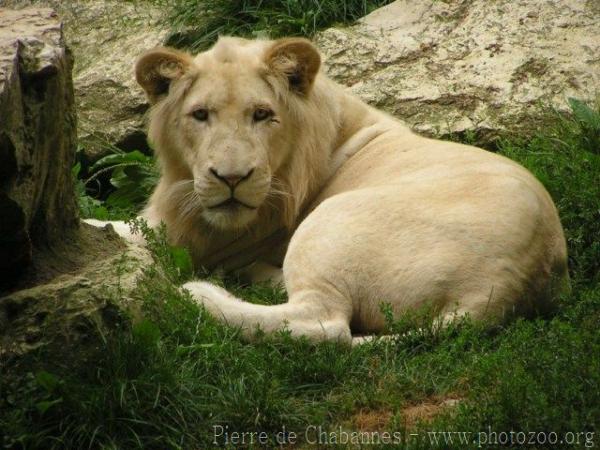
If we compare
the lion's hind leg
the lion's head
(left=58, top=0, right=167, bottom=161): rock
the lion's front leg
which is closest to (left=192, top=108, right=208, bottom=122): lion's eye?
the lion's head

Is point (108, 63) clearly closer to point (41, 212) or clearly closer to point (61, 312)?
point (41, 212)

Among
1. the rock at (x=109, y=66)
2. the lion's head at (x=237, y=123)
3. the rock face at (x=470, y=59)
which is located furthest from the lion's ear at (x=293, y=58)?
the rock at (x=109, y=66)

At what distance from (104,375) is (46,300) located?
0.42m

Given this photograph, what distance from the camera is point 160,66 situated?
7246mm

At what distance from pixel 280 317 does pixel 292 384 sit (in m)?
0.55

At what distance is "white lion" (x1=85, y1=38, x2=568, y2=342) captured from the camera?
19.7ft

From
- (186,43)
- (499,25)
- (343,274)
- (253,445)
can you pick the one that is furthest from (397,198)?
(186,43)

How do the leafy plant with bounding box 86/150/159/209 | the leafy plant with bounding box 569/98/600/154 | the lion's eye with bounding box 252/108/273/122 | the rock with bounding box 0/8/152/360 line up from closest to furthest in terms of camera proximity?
the rock with bounding box 0/8/152/360 → the lion's eye with bounding box 252/108/273/122 → the leafy plant with bounding box 569/98/600/154 → the leafy plant with bounding box 86/150/159/209

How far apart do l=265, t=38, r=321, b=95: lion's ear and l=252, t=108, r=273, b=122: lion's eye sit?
0.30 metres

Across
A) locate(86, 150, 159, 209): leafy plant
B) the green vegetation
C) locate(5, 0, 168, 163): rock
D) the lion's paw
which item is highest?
the lion's paw

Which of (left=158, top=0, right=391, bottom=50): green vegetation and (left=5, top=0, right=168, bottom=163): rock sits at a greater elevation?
(left=158, top=0, right=391, bottom=50): green vegetation

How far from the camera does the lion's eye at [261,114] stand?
7.05 metres

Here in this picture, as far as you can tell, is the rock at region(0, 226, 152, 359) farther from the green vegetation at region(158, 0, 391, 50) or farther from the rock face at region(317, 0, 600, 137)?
the green vegetation at region(158, 0, 391, 50)

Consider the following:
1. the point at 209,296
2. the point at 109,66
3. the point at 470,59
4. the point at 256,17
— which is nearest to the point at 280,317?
the point at 209,296
